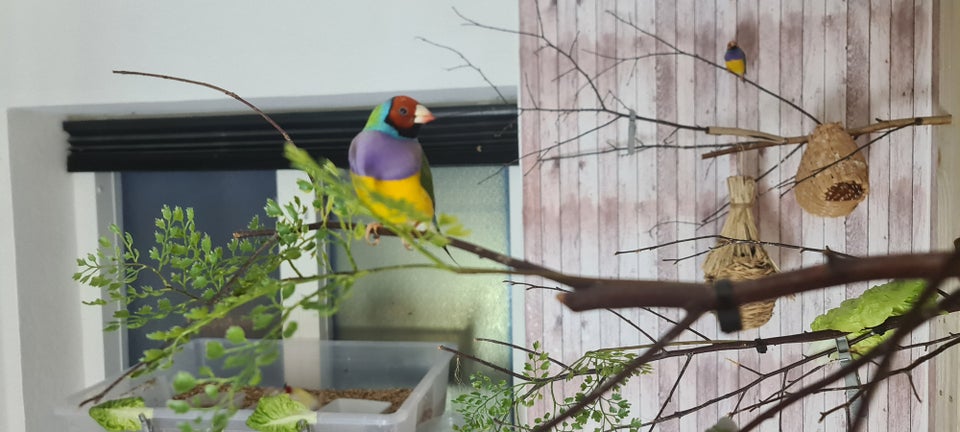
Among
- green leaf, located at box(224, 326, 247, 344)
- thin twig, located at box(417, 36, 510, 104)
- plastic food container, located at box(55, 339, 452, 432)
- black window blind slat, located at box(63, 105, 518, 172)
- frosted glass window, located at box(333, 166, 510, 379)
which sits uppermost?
thin twig, located at box(417, 36, 510, 104)

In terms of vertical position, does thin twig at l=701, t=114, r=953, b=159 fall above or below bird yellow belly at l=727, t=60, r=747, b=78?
below

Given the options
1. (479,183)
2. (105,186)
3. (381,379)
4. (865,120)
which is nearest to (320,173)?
(865,120)

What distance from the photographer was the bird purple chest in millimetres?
652

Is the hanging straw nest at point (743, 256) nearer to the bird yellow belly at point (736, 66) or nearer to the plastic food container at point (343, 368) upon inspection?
the bird yellow belly at point (736, 66)

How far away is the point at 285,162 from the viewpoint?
5.90 ft

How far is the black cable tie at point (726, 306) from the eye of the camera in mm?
263

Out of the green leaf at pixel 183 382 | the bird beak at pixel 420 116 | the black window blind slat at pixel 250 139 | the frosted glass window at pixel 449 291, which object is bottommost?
the frosted glass window at pixel 449 291

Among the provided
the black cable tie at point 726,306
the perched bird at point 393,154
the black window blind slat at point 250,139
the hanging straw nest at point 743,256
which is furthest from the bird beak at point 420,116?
the black window blind slat at point 250,139

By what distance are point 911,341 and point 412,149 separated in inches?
45.6

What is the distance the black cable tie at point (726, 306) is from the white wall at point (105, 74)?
1.33 metres

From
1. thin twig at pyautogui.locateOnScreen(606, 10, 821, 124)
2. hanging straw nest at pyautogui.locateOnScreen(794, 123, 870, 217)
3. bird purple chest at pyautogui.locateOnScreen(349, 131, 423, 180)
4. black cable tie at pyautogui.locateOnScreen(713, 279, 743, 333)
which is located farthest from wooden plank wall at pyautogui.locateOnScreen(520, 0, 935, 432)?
black cable tie at pyautogui.locateOnScreen(713, 279, 743, 333)

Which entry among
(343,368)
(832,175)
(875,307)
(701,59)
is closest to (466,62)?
(701,59)

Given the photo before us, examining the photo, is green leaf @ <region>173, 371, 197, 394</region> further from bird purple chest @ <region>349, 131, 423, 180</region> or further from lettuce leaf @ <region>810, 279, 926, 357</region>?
lettuce leaf @ <region>810, 279, 926, 357</region>

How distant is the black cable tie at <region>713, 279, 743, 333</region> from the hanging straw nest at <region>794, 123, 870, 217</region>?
100 centimetres
